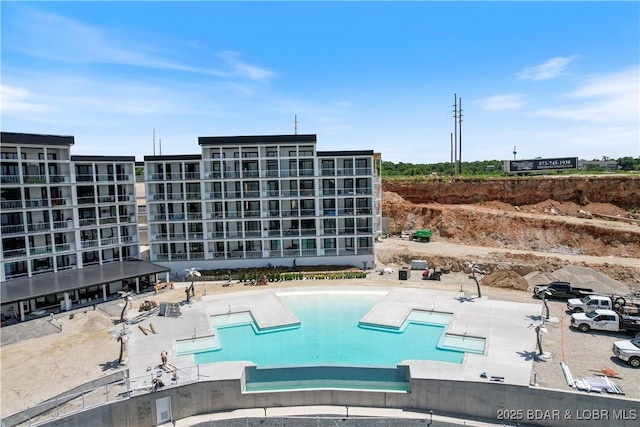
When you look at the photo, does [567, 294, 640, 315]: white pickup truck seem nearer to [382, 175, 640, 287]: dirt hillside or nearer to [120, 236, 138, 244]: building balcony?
[382, 175, 640, 287]: dirt hillside

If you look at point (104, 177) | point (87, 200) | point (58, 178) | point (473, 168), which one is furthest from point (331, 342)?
point (473, 168)

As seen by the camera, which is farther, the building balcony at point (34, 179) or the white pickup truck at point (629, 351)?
the building balcony at point (34, 179)

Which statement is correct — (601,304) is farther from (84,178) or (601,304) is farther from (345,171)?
(84,178)

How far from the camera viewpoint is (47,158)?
121 feet

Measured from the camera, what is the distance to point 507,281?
36.0 m

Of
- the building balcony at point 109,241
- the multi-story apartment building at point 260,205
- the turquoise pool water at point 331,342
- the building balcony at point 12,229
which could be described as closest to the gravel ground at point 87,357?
the turquoise pool water at point 331,342

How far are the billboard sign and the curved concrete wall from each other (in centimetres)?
5399

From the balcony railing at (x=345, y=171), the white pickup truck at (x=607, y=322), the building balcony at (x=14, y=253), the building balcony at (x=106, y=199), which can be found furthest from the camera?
the balcony railing at (x=345, y=171)

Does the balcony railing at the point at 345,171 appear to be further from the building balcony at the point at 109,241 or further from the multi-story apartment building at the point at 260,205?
the building balcony at the point at 109,241

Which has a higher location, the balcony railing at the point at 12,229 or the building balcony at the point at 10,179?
the building balcony at the point at 10,179

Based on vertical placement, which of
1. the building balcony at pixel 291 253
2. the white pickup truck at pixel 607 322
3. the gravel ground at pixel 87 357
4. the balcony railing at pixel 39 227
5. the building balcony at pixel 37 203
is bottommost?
the gravel ground at pixel 87 357

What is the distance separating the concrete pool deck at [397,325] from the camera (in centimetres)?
2089

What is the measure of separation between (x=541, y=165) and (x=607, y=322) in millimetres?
46044

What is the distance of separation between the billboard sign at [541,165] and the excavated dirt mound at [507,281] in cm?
3528
